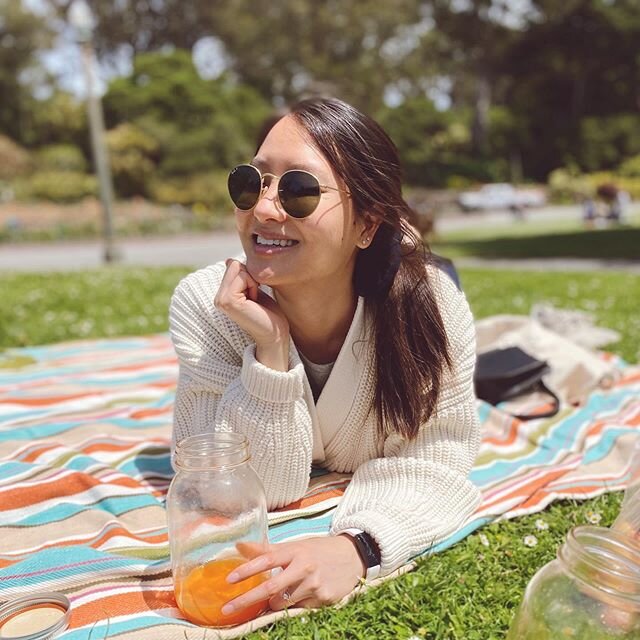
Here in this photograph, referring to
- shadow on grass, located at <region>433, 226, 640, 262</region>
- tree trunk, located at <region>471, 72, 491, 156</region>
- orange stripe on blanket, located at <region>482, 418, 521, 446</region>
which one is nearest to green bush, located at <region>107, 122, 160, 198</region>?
shadow on grass, located at <region>433, 226, 640, 262</region>

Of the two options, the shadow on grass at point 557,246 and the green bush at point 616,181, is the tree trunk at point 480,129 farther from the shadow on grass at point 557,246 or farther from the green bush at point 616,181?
the shadow on grass at point 557,246

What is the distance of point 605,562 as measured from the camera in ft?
4.59

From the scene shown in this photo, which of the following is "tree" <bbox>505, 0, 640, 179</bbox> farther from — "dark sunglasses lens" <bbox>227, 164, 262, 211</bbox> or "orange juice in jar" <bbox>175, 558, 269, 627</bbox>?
"orange juice in jar" <bbox>175, 558, 269, 627</bbox>

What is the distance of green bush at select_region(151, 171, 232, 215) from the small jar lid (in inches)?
1145

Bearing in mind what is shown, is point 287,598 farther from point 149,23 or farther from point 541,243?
point 149,23

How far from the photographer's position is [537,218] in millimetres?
28422

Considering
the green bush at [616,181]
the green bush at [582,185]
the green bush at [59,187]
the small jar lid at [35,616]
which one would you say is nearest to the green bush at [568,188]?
the green bush at [582,185]

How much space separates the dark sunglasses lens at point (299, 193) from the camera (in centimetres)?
204

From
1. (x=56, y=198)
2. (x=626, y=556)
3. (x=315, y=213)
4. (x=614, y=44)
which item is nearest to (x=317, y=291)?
(x=315, y=213)

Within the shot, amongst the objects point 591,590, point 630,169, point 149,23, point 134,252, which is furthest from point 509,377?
point 149,23

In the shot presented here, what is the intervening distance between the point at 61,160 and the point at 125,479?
31919 millimetres

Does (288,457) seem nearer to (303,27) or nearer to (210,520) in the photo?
(210,520)

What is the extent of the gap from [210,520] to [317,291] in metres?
0.85

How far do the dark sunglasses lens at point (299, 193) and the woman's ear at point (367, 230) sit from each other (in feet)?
0.84
